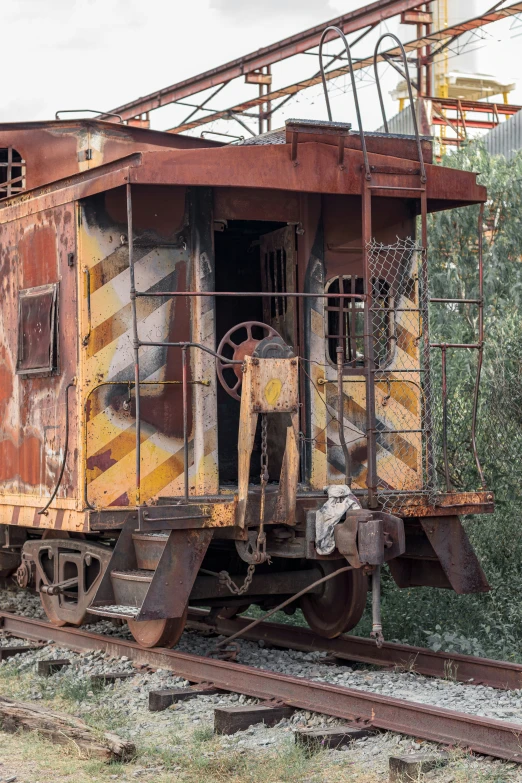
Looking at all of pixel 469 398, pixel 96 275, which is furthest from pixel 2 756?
pixel 469 398

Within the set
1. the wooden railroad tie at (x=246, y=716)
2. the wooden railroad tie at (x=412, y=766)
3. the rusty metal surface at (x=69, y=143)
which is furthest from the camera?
the rusty metal surface at (x=69, y=143)

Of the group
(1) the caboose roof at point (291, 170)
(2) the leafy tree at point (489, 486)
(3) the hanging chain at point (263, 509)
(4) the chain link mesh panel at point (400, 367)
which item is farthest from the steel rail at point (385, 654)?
(1) the caboose roof at point (291, 170)

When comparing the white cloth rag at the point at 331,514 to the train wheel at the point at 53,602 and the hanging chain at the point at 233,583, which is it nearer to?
the hanging chain at the point at 233,583

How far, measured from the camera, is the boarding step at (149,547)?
755 centimetres

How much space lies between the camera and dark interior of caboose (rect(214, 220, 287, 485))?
30.2 feet

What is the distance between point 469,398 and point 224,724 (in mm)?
5488

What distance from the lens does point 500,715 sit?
6145mm

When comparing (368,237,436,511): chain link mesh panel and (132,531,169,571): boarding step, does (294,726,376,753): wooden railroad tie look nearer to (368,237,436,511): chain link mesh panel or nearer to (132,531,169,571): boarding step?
(132,531,169,571): boarding step

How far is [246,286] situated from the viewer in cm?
955

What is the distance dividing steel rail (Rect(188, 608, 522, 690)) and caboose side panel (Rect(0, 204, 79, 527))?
5.74 feet

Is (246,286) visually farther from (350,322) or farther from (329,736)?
(329,736)

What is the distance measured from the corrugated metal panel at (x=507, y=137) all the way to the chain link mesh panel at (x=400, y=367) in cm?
1308

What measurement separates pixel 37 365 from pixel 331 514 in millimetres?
2658

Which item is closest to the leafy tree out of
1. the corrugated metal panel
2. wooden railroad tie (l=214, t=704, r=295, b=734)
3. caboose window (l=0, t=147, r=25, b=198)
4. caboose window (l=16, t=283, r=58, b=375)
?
wooden railroad tie (l=214, t=704, r=295, b=734)
